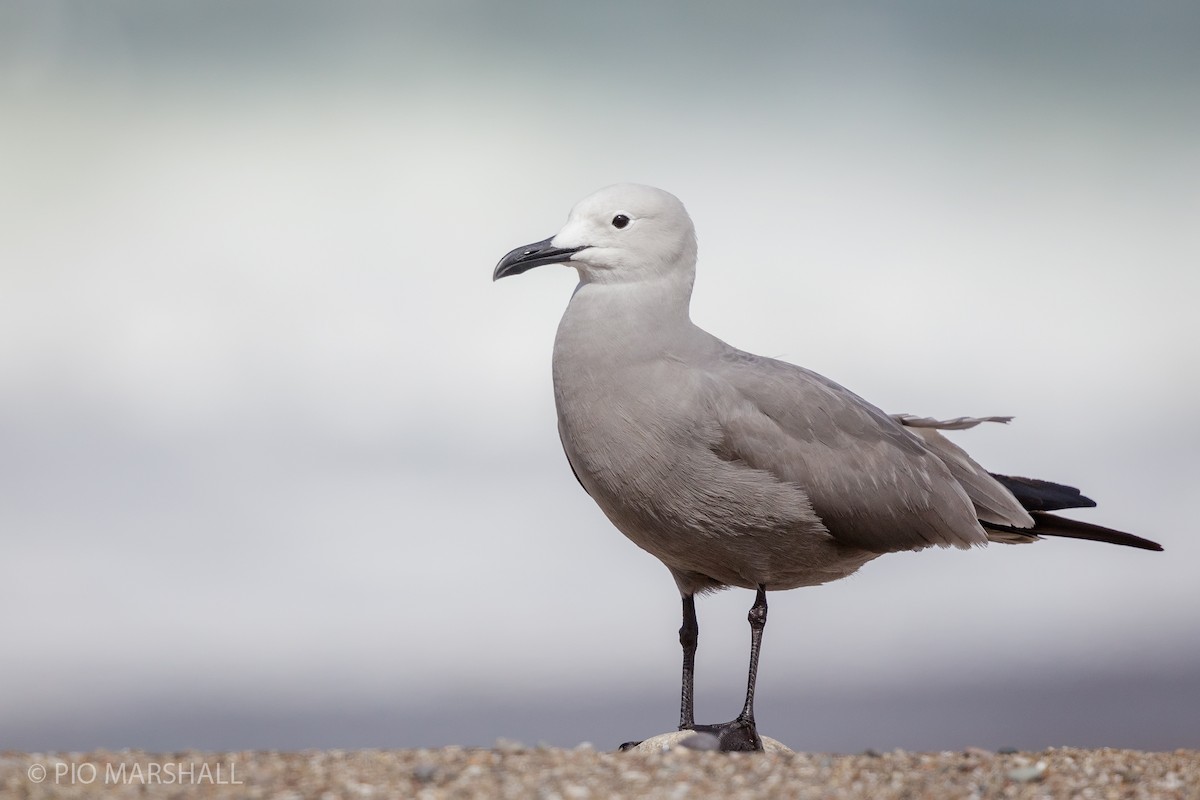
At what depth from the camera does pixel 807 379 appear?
7.11m

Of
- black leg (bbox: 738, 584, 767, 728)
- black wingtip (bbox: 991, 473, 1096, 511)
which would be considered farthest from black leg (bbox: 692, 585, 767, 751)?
black wingtip (bbox: 991, 473, 1096, 511)

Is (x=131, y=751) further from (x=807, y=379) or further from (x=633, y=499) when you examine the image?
(x=807, y=379)

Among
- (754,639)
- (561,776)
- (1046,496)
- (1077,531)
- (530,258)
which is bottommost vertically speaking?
(561,776)

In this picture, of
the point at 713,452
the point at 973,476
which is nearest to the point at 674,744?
the point at 713,452

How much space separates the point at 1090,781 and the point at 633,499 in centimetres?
240

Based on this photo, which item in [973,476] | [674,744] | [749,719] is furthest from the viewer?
[973,476]

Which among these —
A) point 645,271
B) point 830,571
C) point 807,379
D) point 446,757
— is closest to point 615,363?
point 645,271

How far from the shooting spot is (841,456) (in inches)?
273

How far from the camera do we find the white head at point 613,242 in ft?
23.3

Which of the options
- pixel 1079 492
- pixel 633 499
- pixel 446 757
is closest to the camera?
pixel 446 757

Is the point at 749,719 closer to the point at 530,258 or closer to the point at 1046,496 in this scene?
the point at 1046,496

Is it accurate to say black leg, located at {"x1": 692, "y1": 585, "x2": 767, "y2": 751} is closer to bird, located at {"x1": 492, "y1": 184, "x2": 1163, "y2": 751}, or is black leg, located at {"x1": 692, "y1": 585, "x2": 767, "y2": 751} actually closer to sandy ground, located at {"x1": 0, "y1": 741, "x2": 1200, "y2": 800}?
bird, located at {"x1": 492, "y1": 184, "x2": 1163, "y2": 751}

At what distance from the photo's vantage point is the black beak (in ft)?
23.2

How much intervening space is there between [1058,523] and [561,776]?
3883 millimetres
